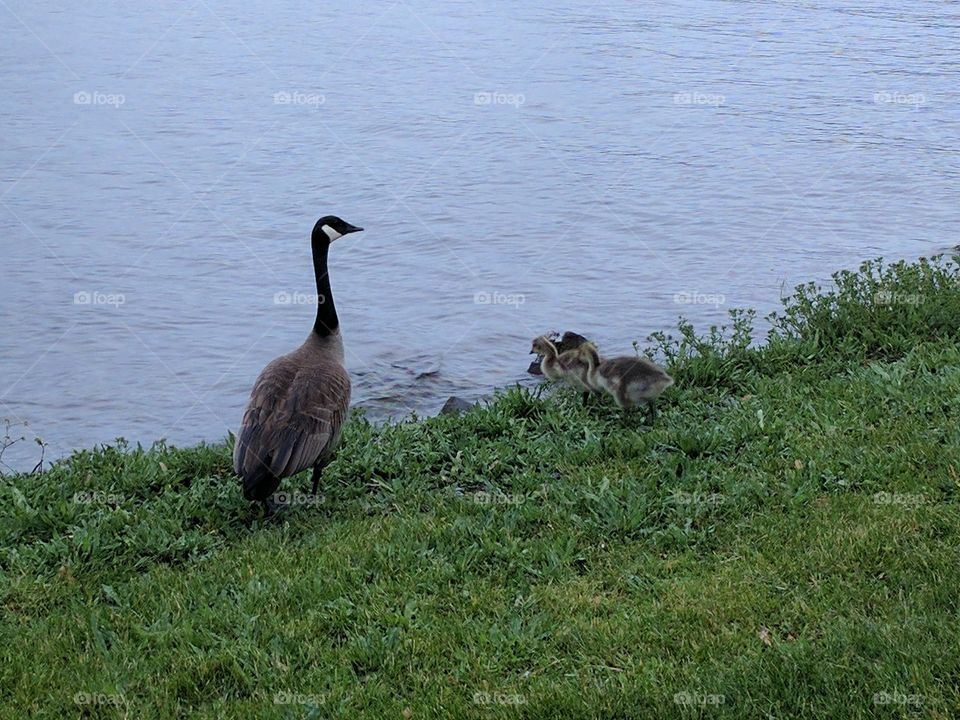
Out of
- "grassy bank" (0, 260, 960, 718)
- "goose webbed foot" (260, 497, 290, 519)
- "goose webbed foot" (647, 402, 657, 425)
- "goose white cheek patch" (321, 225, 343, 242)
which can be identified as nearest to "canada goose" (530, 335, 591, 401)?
"grassy bank" (0, 260, 960, 718)

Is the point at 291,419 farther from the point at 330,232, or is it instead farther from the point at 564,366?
the point at 564,366

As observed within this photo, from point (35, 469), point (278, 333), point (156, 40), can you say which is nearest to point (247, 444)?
point (35, 469)

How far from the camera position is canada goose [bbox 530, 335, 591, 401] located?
927 centimetres

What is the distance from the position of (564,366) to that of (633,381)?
3.77ft

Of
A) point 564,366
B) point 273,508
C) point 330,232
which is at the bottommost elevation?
point 273,508

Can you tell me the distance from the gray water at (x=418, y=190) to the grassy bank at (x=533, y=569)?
8.16 feet

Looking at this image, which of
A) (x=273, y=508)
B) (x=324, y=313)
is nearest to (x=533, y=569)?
(x=273, y=508)

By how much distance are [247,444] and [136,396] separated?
421 centimetres

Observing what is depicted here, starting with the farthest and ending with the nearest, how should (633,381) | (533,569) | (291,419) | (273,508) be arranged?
(633,381)
(273,508)
(291,419)
(533,569)

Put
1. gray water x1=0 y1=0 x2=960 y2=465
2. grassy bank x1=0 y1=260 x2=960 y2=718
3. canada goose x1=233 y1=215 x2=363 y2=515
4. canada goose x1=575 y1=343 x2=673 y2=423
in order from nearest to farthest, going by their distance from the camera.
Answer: grassy bank x1=0 y1=260 x2=960 y2=718, canada goose x1=233 y1=215 x2=363 y2=515, canada goose x1=575 y1=343 x2=673 y2=423, gray water x1=0 y1=0 x2=960 y2=465

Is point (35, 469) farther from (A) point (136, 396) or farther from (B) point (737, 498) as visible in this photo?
(B) point (737, 498)

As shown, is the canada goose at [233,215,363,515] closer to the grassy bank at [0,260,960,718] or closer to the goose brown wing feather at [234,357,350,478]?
the goose brown wing feather at [234,357,350,478]

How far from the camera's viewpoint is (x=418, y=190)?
17.2 metres

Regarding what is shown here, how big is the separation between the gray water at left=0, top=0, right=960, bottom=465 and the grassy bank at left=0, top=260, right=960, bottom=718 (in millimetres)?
2487
